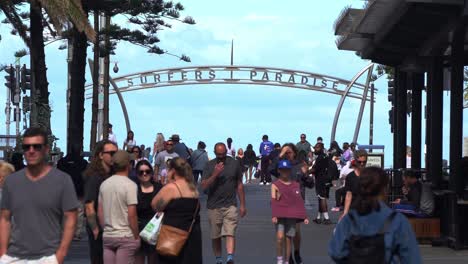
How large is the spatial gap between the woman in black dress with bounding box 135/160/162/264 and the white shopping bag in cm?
26

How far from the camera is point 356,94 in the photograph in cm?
6650

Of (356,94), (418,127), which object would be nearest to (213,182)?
(418,127)

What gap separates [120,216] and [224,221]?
5.28 metres

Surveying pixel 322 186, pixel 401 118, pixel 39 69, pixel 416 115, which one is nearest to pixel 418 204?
pixel 322 186

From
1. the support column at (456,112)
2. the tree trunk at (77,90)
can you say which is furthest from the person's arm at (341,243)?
the tree trunk at (77,90)

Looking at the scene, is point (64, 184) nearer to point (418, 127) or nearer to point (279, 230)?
point (279, 230)

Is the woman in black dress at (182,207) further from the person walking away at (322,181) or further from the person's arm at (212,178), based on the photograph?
the person walking away at (322,181)

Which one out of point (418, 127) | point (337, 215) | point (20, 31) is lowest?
point (337, 215)

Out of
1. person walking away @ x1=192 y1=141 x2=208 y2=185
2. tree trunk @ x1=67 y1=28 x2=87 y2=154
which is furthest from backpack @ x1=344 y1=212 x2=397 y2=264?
person walking away @ x1=192 y1=141 x2=208 y2=185

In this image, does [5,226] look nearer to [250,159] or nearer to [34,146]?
[34,146]

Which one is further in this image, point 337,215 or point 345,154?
point 345,154

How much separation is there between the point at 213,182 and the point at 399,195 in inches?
345

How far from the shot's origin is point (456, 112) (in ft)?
69.3

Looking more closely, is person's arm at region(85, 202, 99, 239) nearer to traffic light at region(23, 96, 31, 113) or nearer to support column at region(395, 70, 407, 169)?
traffic light at region(23, 96, 31, 113)
